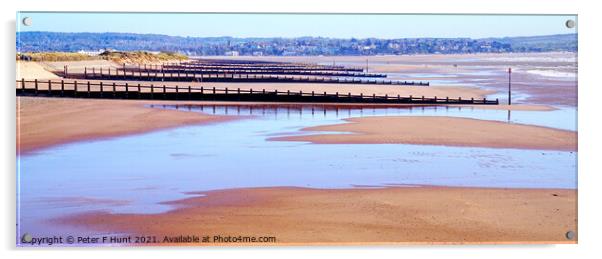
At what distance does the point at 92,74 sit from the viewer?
59.6 ft

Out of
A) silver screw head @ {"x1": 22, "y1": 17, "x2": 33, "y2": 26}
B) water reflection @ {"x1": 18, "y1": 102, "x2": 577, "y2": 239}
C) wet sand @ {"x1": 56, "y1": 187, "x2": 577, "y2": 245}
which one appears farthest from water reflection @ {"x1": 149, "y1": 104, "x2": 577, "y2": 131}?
silver screw head @ {"x1": 22, "y1": 17, "x2": 33, "y2": 26}

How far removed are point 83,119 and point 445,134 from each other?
5249 mm

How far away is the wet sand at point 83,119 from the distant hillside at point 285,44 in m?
0.76

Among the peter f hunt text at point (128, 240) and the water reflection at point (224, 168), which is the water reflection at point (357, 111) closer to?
the water reflection at point (224, 168)

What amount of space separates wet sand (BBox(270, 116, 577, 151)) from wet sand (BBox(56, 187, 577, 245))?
1640 mm

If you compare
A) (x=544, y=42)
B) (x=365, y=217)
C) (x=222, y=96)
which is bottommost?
(x=365, y=217)

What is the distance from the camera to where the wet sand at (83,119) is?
882cm

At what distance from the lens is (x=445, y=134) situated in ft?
41.7

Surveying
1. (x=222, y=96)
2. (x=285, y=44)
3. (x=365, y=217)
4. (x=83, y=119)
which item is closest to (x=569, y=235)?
(x=365, y=217)

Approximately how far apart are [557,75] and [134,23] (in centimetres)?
479

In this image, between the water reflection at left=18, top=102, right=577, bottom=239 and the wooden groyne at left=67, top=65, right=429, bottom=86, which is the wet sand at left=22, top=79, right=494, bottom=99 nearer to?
the wooden groyne at left=67, top=65, right=429, bottom=86

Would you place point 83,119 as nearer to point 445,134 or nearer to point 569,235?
point 445,134

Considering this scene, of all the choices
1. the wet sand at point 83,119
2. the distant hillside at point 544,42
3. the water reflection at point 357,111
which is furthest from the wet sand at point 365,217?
the water reflection at point 357,111
